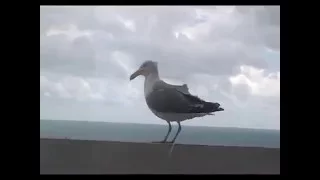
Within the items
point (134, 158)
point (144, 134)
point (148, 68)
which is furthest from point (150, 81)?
point (134, 158)

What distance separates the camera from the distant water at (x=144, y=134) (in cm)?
186

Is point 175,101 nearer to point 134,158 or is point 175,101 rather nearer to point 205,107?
point 205,107

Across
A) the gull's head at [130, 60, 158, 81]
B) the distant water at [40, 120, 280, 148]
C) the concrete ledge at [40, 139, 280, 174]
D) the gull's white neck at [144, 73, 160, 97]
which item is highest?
the gull's head at [130, 60, 158, 81]

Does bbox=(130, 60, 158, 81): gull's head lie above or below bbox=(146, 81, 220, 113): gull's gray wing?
above

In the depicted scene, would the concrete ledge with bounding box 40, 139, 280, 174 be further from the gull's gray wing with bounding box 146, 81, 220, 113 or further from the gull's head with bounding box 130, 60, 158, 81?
the gull's head with bounding box 130, 60, 158, 81

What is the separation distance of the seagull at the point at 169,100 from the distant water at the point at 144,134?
0.07 metres

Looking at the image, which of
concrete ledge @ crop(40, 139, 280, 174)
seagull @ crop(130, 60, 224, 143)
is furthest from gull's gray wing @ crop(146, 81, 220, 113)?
A: concrete ledge @ crop(40, 139, 280, 174)

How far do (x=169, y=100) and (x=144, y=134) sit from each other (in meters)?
0.18

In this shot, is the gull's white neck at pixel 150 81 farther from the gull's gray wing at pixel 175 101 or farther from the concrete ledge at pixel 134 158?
the concrete ledge at pixel 134 158

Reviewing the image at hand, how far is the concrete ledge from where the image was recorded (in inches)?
73.0

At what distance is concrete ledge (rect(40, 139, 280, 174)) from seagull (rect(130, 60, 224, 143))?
0.09 meters
